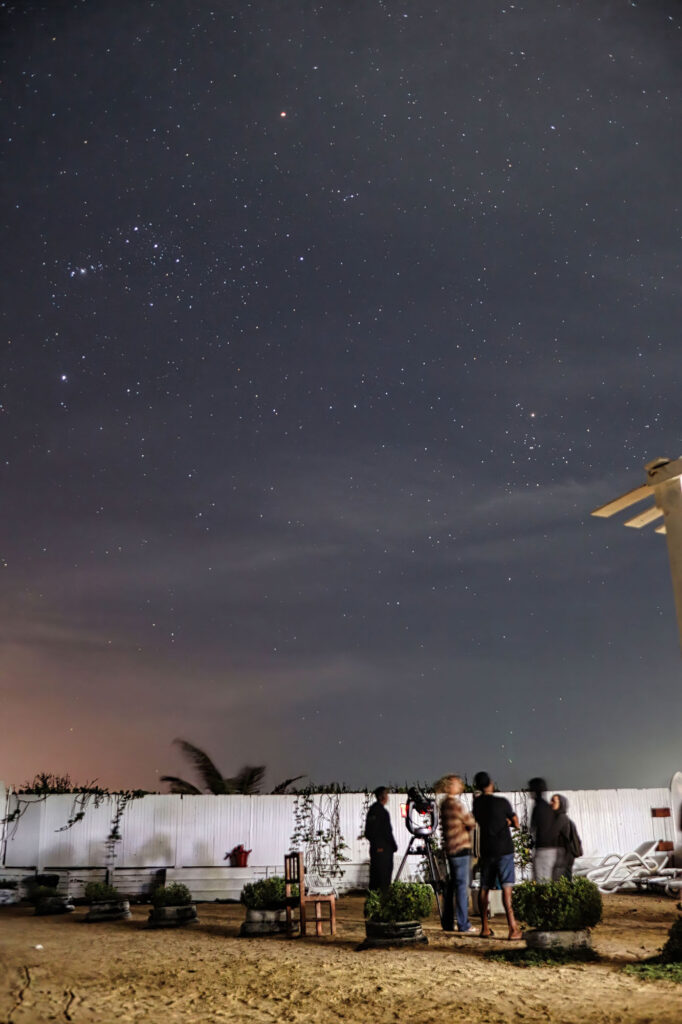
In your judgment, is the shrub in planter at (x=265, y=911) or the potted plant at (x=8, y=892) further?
the potted plant at (x=8, y=892)

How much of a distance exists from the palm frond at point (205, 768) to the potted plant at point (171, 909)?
31.2 feet

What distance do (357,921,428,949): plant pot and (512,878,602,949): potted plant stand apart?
1.59 metres

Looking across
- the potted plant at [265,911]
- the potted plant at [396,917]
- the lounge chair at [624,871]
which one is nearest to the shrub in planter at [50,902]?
the potted plant at [265,911]

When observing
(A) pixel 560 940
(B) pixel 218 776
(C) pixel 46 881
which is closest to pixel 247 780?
(B) pixel 218 776

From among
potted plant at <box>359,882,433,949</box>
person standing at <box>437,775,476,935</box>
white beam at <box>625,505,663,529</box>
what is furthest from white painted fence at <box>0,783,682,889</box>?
white beam at <box>625,505,663,529</box>

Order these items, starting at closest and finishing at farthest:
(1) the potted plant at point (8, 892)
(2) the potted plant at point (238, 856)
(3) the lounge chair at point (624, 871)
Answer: (1) the potted plant at point (8, 892) < (3) the lounge chair at point (624, 871) < (2) the potted plant at point (238, 856)

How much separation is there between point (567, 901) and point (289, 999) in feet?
10.4

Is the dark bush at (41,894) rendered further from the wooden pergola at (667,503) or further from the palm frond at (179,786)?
the wooden pergola at (667,503)

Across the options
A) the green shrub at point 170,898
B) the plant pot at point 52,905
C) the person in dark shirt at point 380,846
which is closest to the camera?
the person in dark shirt at point 380,846

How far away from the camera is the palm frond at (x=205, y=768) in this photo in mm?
23797

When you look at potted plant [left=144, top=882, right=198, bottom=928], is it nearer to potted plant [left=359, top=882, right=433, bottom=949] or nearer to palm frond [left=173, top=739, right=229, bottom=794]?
potted plant [left=359, top=882, right=433, bottom=949]

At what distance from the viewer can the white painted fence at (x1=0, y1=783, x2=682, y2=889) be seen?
1934 centimetres

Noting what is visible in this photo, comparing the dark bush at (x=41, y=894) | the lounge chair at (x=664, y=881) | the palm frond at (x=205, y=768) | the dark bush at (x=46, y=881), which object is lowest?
the lounge chair at (x=664, y=881)

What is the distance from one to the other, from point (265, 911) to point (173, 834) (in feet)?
27.2
